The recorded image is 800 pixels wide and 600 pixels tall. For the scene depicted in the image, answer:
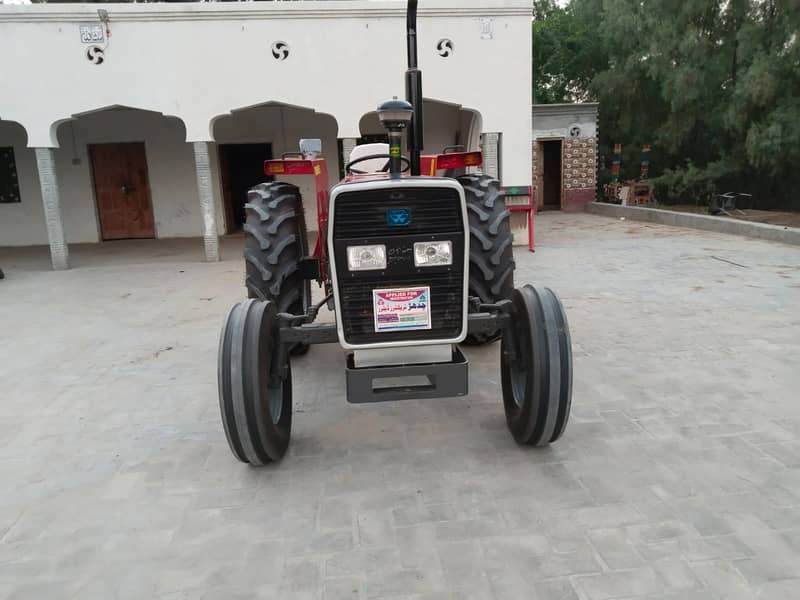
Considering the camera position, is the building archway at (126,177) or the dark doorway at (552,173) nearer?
the building archway at (126,177)

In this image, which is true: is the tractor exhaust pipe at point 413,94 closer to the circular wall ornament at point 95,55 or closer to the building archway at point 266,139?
the circular wall ornament at point 95,55

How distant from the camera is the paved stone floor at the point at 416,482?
7.93 ft

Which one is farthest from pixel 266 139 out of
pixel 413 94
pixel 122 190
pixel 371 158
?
pixel 371 158

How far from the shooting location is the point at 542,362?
3094 millimetres

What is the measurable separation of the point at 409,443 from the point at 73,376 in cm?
298

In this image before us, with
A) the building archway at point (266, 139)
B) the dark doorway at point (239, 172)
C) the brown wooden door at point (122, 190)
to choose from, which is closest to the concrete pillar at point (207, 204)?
the building archway at point (266, 139)

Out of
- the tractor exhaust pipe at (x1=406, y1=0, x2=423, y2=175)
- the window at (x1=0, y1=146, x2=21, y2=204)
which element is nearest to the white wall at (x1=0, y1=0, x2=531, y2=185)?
the window at (x1=0, y1=146, x2=21, y2=204)

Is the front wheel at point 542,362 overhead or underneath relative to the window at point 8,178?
underneath

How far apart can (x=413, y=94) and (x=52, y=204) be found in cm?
821

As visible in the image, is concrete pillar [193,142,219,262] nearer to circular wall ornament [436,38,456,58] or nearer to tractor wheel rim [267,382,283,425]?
circular wall ornament [436,38,456,58]

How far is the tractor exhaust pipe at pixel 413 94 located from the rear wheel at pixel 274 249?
3.59ft

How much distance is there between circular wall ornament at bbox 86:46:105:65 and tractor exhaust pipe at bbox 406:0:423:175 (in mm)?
7401

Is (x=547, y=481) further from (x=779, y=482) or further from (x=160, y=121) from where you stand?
(x=160, y=121)

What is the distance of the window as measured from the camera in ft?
43.4
